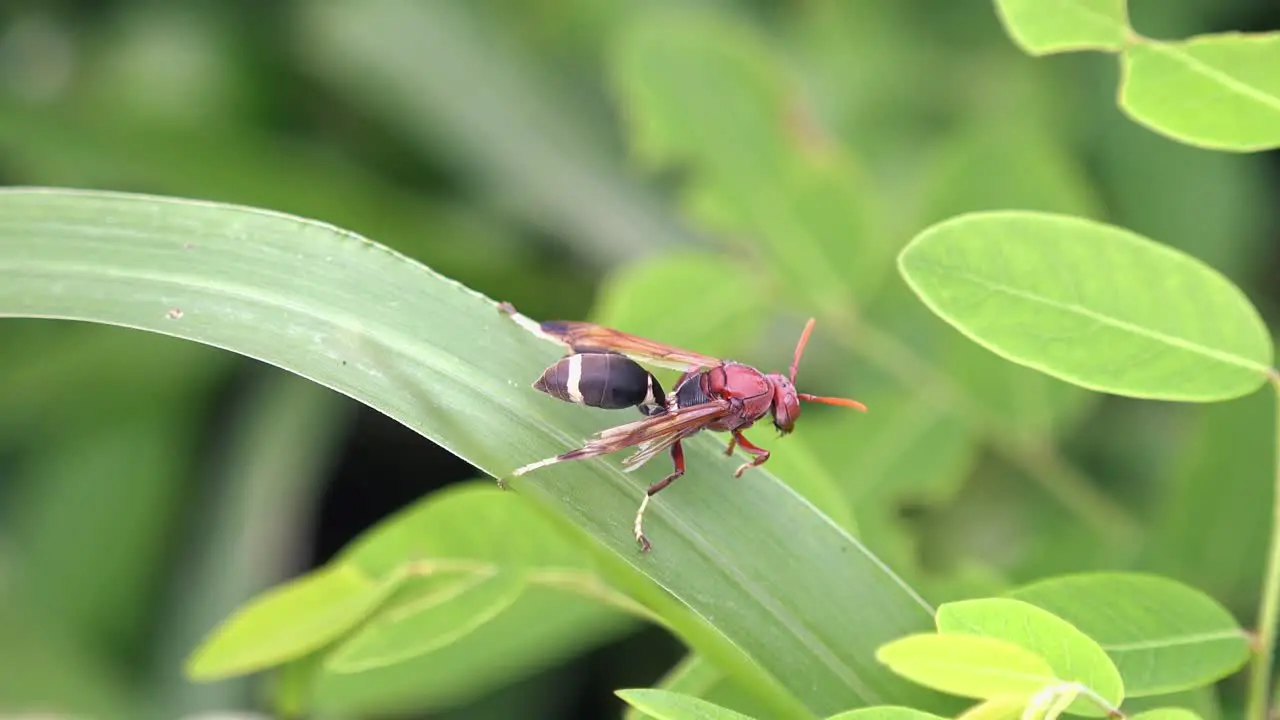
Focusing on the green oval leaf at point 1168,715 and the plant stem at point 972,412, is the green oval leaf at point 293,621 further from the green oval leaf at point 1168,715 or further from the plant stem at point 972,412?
the plant stem at point 972,412

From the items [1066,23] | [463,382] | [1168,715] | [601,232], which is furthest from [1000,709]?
[601,232]

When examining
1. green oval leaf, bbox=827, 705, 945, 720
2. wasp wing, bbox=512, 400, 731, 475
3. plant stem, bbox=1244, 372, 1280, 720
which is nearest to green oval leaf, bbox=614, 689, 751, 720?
green oval leaf, bbox=827, 705, 945, 720

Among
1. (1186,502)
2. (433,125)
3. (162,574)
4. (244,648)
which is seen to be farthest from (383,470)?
(1186,502)

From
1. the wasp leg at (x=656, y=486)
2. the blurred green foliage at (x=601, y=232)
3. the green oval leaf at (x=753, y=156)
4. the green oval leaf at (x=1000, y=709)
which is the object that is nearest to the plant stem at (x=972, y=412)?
the blurred green foliage at (x=601, y=232)

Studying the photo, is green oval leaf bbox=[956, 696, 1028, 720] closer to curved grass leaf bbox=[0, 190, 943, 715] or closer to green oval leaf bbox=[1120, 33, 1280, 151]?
curved grass leaf bbox=[0, 190, 943, 715]

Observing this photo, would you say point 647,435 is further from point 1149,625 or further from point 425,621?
point 1149,625
